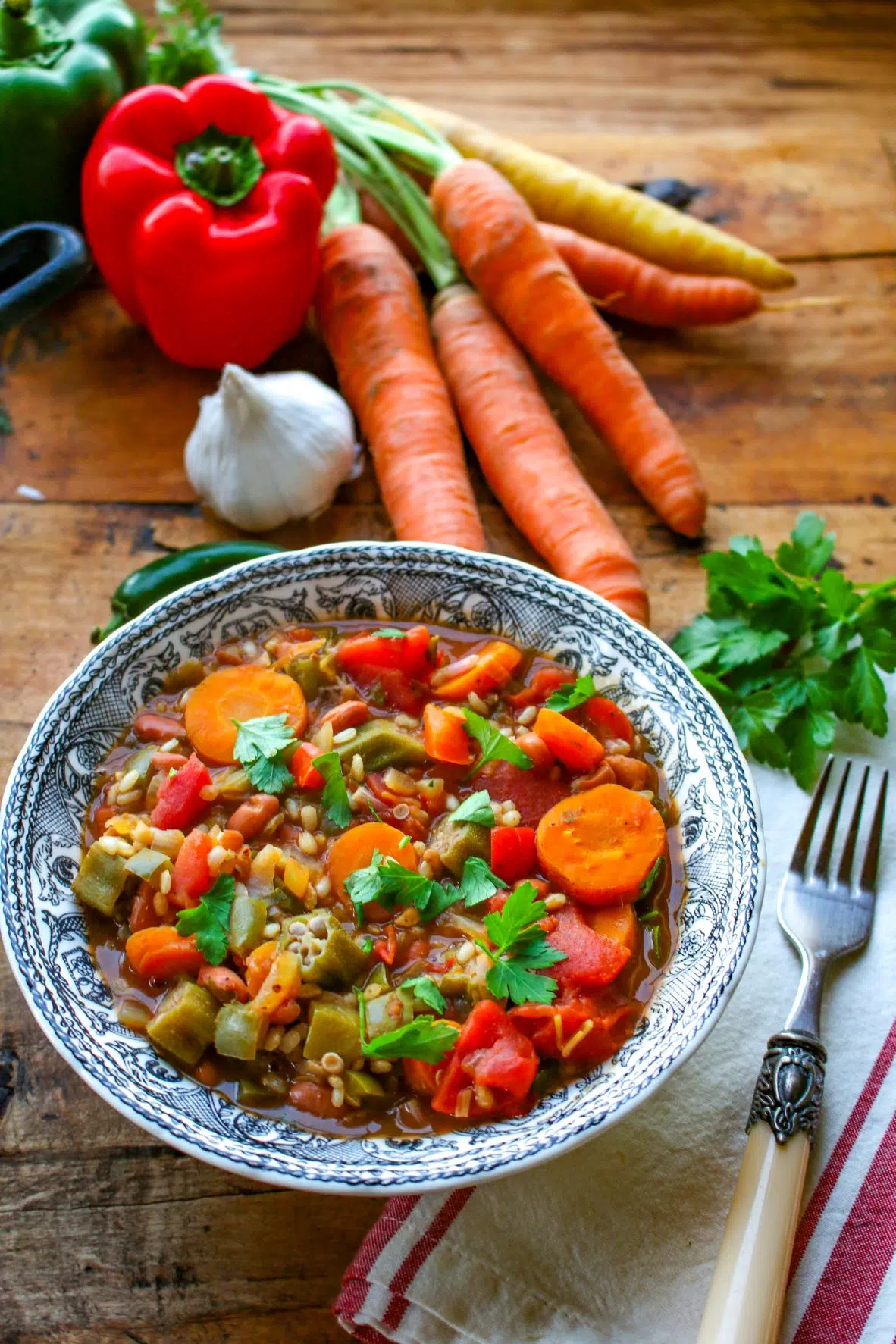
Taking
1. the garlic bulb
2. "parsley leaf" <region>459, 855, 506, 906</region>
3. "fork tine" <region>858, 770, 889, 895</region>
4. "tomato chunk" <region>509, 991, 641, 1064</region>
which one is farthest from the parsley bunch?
the garlic bulb

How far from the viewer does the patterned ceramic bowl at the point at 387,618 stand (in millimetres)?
2188

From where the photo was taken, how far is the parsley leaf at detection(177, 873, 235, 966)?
247 cm

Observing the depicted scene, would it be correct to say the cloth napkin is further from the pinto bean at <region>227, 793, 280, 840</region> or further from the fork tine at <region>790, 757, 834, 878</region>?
the pinto bean at <region>227, 793, 280, 840</region>

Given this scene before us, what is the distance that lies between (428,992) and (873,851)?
4.29ft

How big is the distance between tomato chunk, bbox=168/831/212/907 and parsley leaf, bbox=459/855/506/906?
0.58 metres

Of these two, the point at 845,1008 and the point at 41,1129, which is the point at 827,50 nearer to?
the point at 845,1008

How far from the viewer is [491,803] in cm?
278

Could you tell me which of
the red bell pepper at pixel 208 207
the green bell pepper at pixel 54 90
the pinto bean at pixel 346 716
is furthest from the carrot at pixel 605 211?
the pinto bean at pixel 346 716

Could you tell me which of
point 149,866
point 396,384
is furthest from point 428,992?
point 396,384

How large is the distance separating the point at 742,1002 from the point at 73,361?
10.9 ft

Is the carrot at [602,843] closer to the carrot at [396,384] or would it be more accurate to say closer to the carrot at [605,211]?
the carrot at [396,384]

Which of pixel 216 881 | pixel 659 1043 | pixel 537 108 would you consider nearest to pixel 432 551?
pixel 216 881

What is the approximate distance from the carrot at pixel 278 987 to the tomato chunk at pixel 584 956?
0.56 meters

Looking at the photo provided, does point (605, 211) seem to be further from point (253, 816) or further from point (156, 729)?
point (253, 816)
